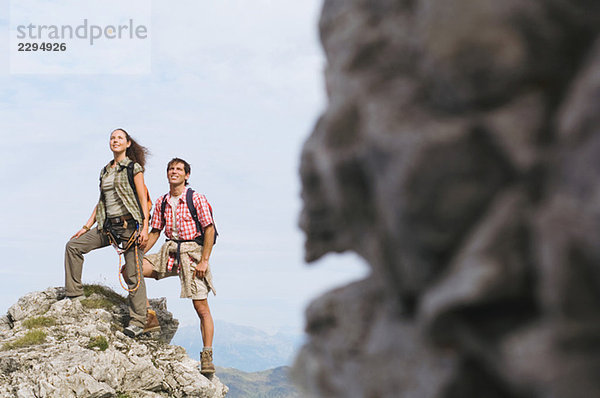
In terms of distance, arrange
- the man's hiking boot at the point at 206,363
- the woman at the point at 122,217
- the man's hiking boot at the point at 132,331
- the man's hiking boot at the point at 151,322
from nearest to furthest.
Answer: the woman at the point at 122,217, the man's hiking boot at the point at 206,363, the man's hiking boot at the point at 132,331, the man's hiking boot at the point at 151,322

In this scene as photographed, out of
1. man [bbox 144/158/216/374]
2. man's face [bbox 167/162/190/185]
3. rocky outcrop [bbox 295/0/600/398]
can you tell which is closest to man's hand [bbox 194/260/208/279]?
man [bbox 144/158/216/374]

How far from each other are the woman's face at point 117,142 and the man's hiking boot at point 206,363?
4.85 m

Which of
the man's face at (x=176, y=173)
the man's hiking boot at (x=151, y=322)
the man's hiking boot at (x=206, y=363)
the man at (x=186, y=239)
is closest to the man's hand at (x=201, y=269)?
the man at (x=186, y=239)

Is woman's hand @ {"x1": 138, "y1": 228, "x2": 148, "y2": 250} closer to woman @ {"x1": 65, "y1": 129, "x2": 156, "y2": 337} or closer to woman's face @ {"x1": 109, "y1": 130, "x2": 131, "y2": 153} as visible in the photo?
woman @ {"x1": 65, "y1": 129, "x2": 156, "y2": 337}

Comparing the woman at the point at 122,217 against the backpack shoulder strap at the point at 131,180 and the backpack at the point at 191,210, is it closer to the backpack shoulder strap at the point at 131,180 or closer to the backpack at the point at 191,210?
the backpack shoulder strap at the point at 131,180

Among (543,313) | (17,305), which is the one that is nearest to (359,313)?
(543,313)

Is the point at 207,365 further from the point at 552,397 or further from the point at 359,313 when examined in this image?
the point at 552,397

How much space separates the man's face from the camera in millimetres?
11695

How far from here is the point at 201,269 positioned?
11.6 meters

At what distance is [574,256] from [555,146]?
0.48 metres

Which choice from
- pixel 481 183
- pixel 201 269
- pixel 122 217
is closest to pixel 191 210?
pixel 201 269

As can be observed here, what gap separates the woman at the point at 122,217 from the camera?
11.7m

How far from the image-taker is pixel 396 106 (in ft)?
8.35

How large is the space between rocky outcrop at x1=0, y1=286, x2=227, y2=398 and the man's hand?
7.73 feet
